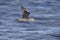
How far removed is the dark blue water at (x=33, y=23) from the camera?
19688mm

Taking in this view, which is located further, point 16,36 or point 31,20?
point 31,20

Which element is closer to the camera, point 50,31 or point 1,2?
point 50,31

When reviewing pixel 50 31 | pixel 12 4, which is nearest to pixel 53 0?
pixel 12 4

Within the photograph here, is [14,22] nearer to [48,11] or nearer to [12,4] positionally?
[48,11]

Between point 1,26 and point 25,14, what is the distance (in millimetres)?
1434

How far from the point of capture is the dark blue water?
1969 cm

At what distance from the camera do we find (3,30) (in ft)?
67.2

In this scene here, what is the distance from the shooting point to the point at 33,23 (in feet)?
71.5

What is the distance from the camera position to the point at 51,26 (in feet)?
69.7

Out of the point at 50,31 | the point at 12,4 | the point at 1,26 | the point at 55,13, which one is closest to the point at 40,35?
the point at 50,31

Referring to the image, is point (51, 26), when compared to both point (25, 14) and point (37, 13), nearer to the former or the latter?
point (25, 14)

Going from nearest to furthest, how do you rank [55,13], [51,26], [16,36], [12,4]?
[16,36]
[51,26]
[55,13]
[12,4]

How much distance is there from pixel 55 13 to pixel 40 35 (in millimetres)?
4756

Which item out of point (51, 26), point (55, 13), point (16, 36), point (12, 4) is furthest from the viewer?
point (12, 4)
